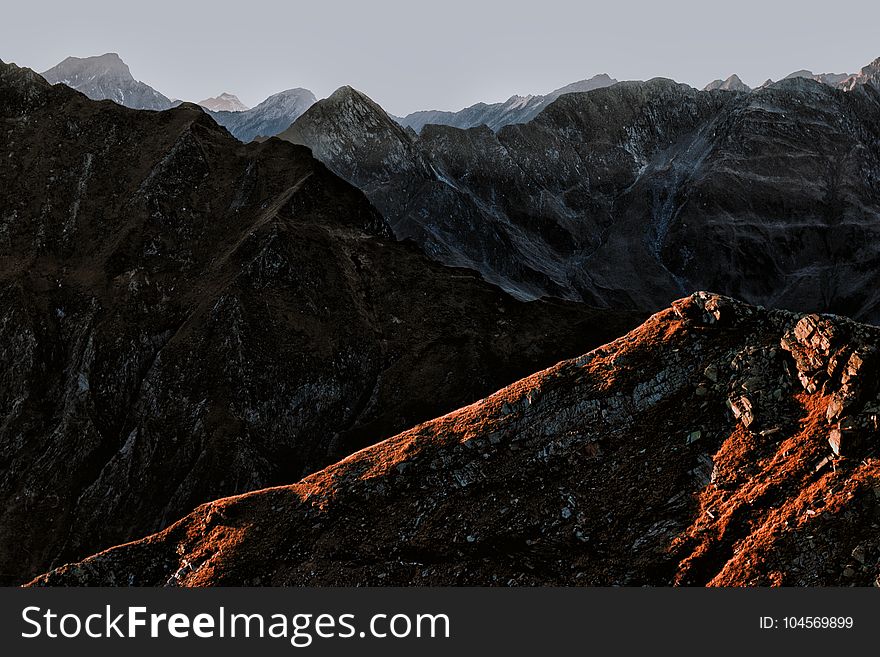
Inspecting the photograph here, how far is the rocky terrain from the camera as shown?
2706 cm

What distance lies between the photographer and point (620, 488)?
31.1 meters

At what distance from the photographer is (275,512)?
35.7 metres

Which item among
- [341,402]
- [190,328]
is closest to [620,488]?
[341,402]

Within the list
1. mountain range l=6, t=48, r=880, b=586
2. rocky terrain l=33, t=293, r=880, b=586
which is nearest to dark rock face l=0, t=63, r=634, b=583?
mountain range l=6, t=48, r=880, b=586

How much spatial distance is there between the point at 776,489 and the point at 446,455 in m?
15.5

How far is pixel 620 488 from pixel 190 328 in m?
64.6

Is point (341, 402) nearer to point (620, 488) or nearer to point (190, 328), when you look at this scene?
point (190, 328)

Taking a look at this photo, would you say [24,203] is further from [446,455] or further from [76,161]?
[446,455]

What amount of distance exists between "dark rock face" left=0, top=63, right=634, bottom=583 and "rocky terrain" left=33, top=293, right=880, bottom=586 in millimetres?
36990

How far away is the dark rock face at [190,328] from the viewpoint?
72750mm

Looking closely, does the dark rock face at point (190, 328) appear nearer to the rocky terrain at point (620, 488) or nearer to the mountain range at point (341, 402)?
the mountain range at point (341, 402)

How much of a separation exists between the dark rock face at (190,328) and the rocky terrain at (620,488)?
36990 millimetres

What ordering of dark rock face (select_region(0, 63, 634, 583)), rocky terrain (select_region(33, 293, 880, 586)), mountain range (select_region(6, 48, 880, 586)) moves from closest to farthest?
rocky terrain (select_region(33, 293, 880, 586)) < mountain range (select_region(6, 48, 880, 586)) < dark rock face (select_region(0, 63, 634, 583))

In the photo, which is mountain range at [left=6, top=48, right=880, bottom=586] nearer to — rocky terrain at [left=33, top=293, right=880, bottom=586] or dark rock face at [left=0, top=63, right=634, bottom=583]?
rocky terrain at [left=33, top=293, right=880, bottom=586]
